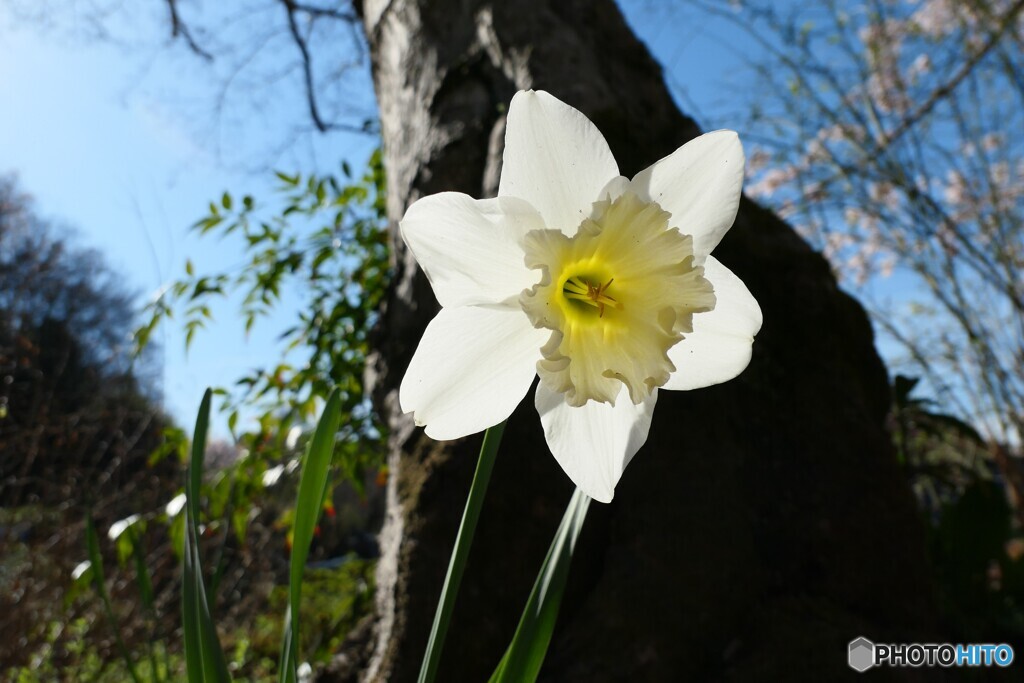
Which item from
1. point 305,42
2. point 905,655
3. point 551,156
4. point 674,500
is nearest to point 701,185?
point 551,156

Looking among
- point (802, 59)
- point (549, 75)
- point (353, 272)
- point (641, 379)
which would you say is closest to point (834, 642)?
point (641, 379)

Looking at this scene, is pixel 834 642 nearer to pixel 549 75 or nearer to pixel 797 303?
pixel 797 303

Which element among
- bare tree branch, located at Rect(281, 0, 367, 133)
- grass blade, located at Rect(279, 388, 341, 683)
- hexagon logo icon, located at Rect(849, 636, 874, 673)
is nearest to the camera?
grass blade, located at Rect(279, 388, 341, 683)

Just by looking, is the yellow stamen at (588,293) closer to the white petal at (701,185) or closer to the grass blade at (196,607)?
the white petal at (701,185)

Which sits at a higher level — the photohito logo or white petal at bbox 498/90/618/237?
white petal at bbox 498/90/618/237

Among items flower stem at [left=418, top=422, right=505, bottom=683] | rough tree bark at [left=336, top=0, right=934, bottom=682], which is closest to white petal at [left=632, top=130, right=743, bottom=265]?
flower stem at [left=418, top=422, right=505, bottom=683]

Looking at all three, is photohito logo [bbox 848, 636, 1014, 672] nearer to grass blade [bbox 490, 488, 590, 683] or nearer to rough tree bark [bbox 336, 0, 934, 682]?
rough tree bark [bbox 336, 0, 934, 682]
